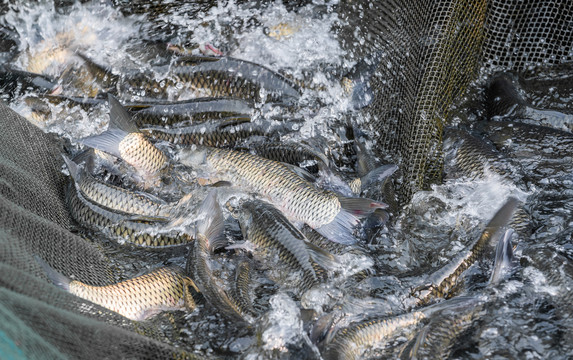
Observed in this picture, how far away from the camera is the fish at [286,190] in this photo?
2.65 metres

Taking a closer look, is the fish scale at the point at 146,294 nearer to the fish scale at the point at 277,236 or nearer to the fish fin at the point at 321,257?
the fish scale at the point at 277,236

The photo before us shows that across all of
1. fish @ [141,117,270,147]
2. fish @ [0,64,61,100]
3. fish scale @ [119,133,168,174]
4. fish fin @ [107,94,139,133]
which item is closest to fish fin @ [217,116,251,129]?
fish @ [141,117,270,147]

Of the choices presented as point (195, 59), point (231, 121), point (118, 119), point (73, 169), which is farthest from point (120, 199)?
point (195, 59)

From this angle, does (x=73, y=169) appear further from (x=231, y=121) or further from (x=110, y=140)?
(x=231, y=121)

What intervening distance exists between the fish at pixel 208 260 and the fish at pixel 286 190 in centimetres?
35

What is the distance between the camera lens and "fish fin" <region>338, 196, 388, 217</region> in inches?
104

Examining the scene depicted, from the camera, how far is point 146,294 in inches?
89.4

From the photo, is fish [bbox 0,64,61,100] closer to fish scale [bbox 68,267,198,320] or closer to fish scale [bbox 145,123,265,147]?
fish scale [bbox 145,123,265,147]

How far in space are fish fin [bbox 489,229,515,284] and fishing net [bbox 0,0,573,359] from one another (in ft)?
2.49

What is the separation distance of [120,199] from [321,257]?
45.1 inches

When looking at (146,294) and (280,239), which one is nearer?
(146,294)

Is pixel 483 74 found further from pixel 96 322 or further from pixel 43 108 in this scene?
pixel 96 322

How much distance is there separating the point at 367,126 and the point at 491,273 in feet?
4.26

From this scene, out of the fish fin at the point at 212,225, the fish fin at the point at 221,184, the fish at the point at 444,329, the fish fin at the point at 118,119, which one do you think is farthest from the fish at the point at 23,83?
the fish at the point at 444,329
